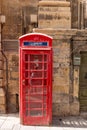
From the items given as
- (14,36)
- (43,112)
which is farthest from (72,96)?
(14,36)

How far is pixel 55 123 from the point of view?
7.86 m

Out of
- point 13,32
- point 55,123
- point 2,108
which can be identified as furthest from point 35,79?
point 13,32

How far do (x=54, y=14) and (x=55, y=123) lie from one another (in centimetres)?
318

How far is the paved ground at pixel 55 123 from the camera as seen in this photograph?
7.48m

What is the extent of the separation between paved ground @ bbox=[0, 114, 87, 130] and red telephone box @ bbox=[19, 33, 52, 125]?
8.2 inches

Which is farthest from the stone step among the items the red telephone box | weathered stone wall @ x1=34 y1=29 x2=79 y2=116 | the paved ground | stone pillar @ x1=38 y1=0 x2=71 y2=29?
stone pillar @ x1=38 y1=0 x2=71 y2=29

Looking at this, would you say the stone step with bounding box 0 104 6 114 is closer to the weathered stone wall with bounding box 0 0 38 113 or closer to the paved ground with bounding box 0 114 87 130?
the weathered stone wall with bounding box 0 0 38 113

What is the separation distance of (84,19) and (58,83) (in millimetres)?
2128

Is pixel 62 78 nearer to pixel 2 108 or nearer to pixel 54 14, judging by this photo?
pixel 54 14

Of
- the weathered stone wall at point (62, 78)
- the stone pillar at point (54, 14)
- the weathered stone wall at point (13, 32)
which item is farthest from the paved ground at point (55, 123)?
the stone pillar at point (54, 14)

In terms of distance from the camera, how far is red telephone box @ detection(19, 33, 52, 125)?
7457 millimetres

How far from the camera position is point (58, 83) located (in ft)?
27.9

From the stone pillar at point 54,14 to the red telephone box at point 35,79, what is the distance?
1.17 metres

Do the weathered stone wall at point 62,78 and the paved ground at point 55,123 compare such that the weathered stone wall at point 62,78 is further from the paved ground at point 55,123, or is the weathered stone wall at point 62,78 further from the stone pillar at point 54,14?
the stone pillar at point 54,14
